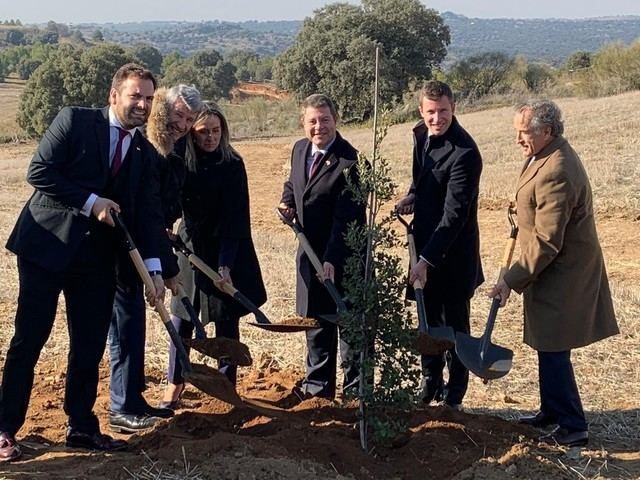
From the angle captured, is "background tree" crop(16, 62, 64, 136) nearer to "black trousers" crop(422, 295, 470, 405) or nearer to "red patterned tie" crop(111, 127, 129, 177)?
"black trousers" crop(422, 295, 470, 405)

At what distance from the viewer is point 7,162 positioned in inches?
1123

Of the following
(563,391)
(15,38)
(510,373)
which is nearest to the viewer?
(563,391)

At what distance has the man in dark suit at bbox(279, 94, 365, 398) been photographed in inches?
200

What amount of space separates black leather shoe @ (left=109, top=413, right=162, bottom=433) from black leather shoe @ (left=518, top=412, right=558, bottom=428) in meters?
2.08

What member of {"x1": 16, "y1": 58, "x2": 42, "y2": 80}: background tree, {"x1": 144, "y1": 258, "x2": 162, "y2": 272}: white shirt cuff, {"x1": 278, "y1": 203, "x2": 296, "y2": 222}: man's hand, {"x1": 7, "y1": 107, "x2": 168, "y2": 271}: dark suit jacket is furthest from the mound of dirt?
{"x1": 16, "y1": 58, "x2": 42, "y2": 80}: background tree

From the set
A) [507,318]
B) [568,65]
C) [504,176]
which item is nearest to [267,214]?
[504,176]

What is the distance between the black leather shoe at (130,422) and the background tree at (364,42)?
32.0 meters

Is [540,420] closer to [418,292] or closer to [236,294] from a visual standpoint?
[418,292]

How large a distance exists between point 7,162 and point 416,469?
2669 centimetres

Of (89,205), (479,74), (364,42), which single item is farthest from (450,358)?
(479,74)

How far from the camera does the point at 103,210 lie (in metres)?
4.13

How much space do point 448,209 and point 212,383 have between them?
165 centimetres

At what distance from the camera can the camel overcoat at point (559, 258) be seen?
176 inches

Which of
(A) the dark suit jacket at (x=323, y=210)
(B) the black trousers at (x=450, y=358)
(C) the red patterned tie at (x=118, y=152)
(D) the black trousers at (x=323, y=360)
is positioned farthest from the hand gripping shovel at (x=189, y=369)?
(B) the black trousers at (x=450, y=358)
